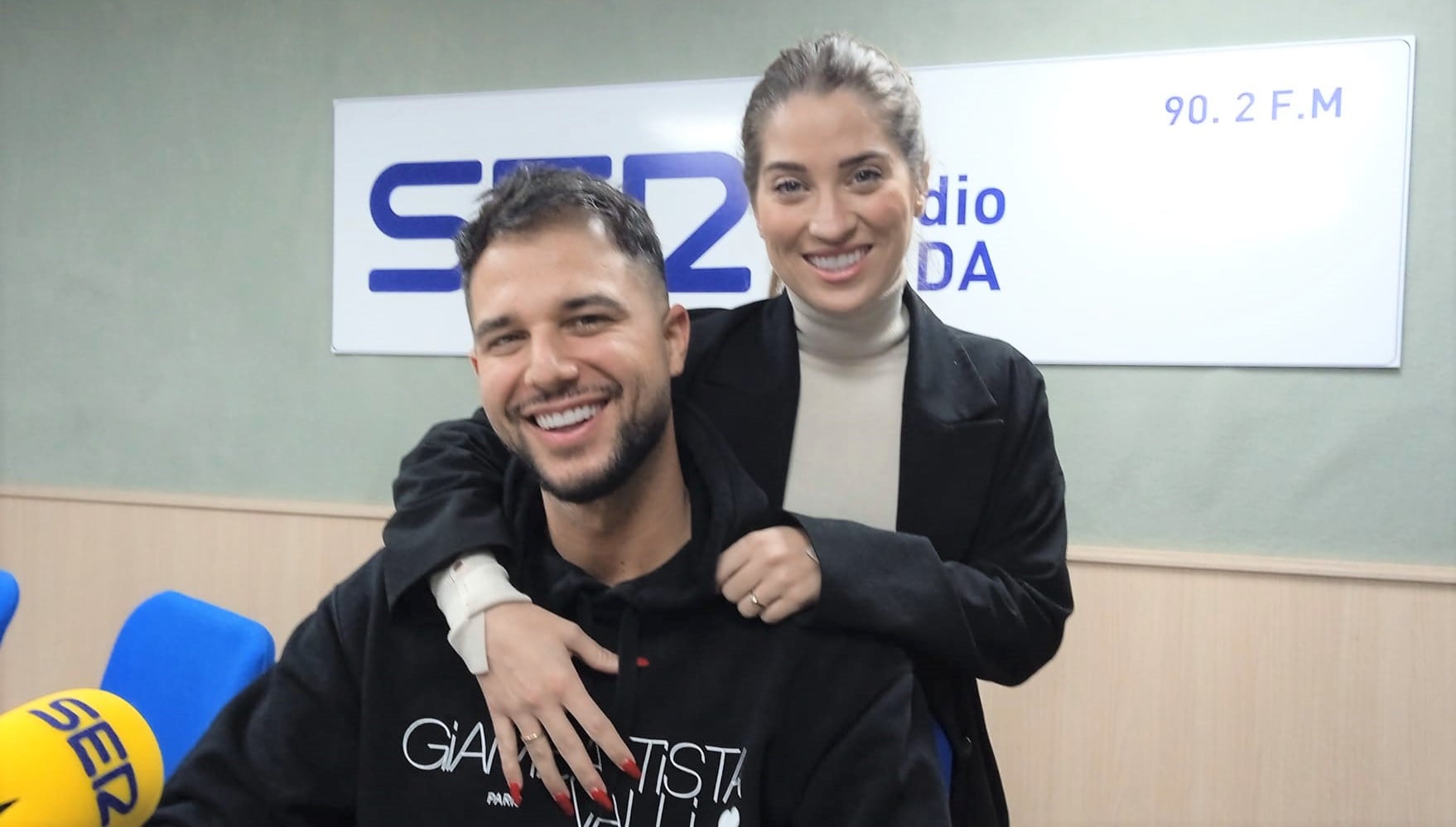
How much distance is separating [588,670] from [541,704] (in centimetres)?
10

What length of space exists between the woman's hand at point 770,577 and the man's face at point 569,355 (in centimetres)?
16

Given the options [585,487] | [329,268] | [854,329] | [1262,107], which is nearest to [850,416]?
[854,329]

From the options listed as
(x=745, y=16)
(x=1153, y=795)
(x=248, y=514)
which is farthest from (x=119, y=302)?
(x=1153, y=795)

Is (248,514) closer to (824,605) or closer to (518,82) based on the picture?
(518,82)

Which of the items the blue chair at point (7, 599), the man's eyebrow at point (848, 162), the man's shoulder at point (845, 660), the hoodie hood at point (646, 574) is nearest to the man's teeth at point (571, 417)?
the hoodie hood at point (646, 574)

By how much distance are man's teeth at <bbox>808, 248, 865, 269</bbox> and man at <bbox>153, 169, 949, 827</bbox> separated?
24cm

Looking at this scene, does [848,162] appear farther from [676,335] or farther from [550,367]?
[550,367]

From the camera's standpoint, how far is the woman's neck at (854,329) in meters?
1.36

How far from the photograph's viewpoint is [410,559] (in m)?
1.11

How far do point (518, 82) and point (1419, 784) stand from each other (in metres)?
2.88

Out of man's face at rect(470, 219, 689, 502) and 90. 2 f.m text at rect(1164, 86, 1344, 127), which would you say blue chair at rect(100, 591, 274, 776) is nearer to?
man's face at rect(470, 219, 689, 502)

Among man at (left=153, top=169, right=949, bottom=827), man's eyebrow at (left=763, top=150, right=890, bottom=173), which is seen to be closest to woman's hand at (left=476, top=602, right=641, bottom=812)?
man at (left=153, top=169, right=949, bottom=827)

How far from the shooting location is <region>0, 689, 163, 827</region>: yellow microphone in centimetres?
88

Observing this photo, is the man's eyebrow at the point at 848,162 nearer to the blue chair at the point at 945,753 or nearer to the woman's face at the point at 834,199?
the woman's face at the point at 834,199
